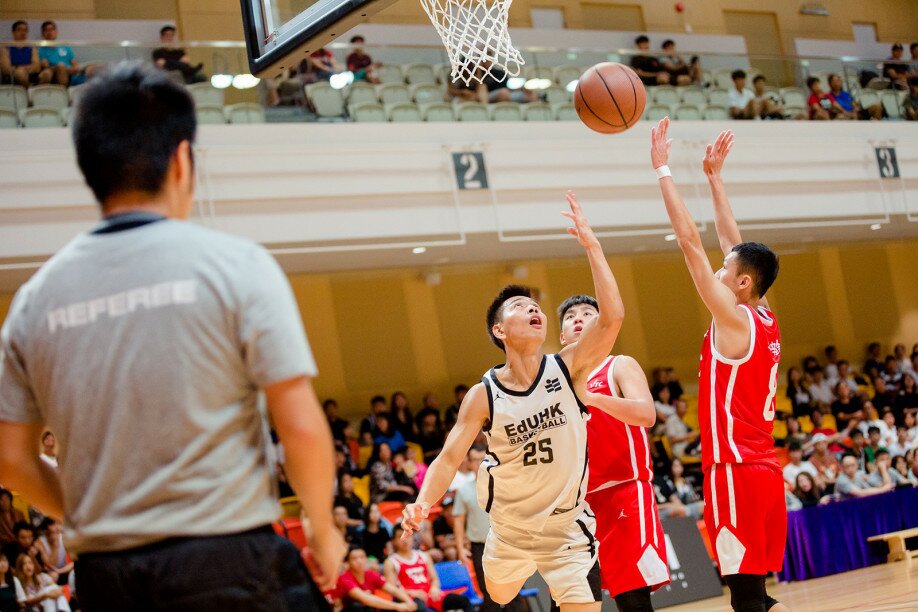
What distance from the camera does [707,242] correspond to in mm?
15711

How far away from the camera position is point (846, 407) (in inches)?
611

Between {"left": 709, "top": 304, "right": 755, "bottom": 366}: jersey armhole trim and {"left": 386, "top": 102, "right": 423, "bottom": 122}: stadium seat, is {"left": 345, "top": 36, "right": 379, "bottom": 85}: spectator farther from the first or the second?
{"left": 709, "top": 304, "right": 755, "bottom": 366}: jersey armhole trim

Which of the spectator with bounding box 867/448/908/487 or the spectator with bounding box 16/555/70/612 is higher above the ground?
the spectator with bounding box 16/555/70/612

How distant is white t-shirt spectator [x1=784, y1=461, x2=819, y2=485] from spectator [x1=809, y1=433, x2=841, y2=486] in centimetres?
10

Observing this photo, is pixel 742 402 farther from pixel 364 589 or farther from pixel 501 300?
pixel 364 589

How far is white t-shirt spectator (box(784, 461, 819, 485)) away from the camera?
12383 mm

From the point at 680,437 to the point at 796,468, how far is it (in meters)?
1.82

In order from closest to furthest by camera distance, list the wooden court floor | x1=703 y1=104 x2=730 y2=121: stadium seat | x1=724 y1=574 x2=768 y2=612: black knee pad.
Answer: x1=724 y1=574 x2=768 y2=612: black knee pad → the wooden court floor → x1=703 y1=104 x2=730 y2=121: stadium seat

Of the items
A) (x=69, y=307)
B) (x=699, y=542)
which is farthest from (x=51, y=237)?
(x=69, y=307)

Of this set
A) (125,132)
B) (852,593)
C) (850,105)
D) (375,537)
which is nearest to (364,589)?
(375,537)

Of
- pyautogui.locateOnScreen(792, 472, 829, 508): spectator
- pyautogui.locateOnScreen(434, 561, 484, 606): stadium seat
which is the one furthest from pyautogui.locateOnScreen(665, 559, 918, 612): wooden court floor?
pyautogui.locateOnScreen(434, 561, 484, 606): stadium seat

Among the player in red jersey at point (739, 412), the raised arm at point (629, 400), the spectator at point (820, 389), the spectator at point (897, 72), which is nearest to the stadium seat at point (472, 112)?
the spectator at point (897, 72)

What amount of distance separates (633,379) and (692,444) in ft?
30.4

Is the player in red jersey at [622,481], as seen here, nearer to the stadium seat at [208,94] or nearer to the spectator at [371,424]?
the stadium seat at [208,94]
